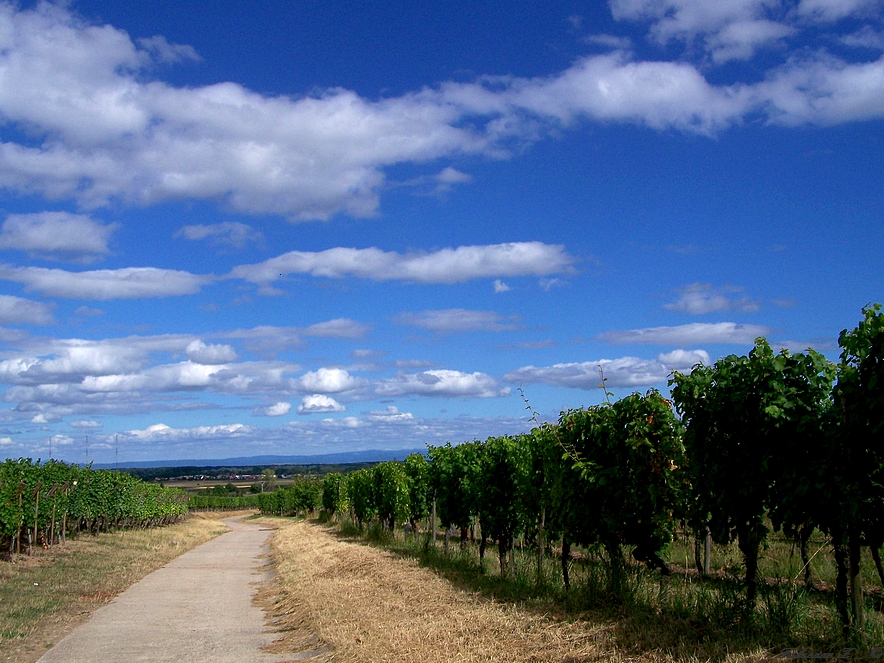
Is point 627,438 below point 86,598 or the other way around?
the other way around

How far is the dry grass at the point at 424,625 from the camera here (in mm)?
7285

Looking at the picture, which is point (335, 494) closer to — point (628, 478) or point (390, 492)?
point (390, 492)

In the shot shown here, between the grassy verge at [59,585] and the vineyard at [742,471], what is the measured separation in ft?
23.6

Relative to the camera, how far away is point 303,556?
21219 millimetres

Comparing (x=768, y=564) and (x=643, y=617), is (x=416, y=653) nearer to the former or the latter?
(x=643, y=617)

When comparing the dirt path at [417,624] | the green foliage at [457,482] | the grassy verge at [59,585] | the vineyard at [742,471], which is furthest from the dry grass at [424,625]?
the grassy verge at [59,585]

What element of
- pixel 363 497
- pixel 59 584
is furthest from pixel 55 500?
pixel 363 497

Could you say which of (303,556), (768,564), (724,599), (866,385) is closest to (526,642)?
(724,599)

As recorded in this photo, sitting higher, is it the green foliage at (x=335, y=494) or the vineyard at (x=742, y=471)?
the vineyard at (x=742, y=471)

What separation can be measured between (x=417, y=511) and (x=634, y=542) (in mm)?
17296

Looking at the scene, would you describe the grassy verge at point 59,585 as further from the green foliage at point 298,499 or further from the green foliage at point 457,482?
the green foliage at point 298,499

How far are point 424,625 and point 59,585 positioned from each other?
10762 millimetres

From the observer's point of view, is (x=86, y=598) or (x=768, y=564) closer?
(x=768, y=564)

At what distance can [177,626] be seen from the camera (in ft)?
37.0
